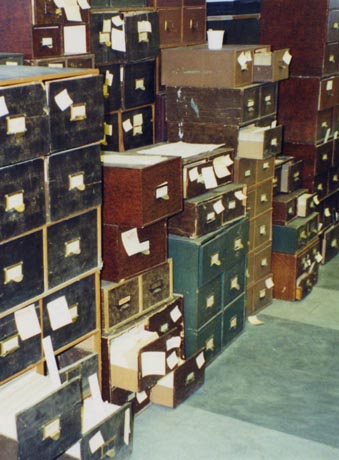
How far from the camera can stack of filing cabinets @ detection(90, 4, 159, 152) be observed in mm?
4137

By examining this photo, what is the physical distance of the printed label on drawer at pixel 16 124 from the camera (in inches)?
98.3

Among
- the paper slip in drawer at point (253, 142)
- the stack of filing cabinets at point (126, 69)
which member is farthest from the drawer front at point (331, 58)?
the stack of filing cabinets at point (126, 69)

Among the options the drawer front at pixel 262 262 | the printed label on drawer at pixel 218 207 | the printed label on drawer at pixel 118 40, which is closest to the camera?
the printed label on drawer at pixel 218 207

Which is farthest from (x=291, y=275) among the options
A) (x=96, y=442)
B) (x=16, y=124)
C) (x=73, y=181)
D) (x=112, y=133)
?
(x=16, y=124)

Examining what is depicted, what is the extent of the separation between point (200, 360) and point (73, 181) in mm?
1388

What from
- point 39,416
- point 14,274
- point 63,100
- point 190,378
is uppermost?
point 63,100

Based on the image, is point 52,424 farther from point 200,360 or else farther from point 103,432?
point 200,360

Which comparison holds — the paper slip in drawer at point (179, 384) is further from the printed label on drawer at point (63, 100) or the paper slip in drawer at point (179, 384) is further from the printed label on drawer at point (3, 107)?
the printed label on drawer at point (3, 107)

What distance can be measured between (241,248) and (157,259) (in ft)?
2.85

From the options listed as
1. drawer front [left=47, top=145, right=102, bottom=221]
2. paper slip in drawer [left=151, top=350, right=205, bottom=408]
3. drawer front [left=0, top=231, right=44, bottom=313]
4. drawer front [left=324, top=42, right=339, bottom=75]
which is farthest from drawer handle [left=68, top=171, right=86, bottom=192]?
drawer front [left=324, top=42, right=339, bottom=75]

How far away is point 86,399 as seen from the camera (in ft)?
10.4

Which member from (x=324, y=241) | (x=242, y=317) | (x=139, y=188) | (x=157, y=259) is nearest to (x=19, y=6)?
(x=139, y=188)

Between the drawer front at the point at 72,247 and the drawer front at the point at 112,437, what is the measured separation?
599 mm

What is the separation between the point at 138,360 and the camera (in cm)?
323
